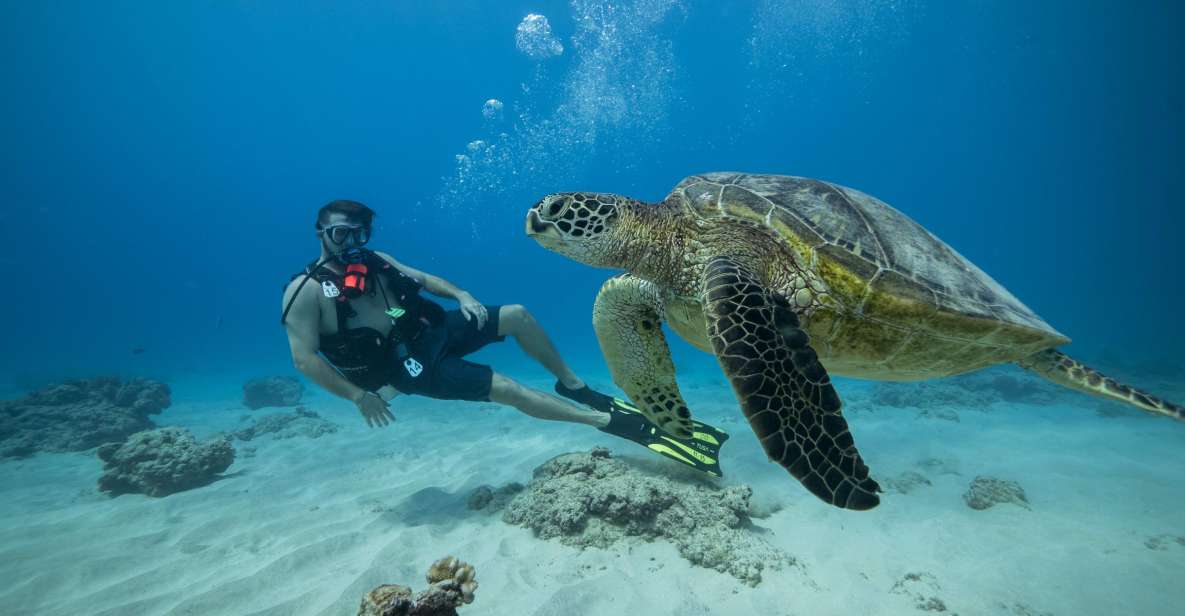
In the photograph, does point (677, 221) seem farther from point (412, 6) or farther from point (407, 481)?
point (412, 6)

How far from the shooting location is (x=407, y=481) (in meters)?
5.68

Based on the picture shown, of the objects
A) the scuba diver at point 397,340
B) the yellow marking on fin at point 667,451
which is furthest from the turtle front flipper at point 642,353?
the scuba diver at point 397,340

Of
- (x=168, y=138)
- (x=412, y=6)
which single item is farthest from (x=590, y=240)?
(x=168, y=138)

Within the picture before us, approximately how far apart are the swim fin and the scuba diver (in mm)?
13

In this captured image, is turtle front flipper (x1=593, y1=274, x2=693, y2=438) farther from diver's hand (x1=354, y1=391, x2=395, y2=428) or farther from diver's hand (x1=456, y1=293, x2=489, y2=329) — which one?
diver's hand (x1=354, y1=391, x2=395, y2=428)

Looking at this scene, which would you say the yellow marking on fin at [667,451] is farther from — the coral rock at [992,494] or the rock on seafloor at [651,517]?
the coral rock at [992,494]

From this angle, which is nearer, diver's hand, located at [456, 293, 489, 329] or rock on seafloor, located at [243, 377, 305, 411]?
diver's hand, located at [456, 293, 489, 329]

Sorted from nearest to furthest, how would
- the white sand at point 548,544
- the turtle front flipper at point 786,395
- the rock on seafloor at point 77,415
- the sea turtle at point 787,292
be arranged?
the turtle front flipper at point 786,395, the sea turtle at point 787,292, the white sand at point 548,544, the rock on seafloor at point 77,415

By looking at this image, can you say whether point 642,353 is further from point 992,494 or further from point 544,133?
point 544,133

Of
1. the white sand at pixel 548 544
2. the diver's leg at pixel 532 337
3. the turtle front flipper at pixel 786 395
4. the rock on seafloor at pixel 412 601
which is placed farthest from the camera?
the diver's leg at pixel 532 337

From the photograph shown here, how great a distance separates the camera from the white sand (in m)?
3.02

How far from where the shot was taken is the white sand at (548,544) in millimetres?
3021

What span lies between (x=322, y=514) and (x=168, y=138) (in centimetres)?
11700

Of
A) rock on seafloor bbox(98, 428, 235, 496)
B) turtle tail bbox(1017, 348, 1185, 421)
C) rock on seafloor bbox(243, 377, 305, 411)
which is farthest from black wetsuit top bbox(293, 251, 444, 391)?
rock on seafloor bbox(243, 377, 305, 411)
